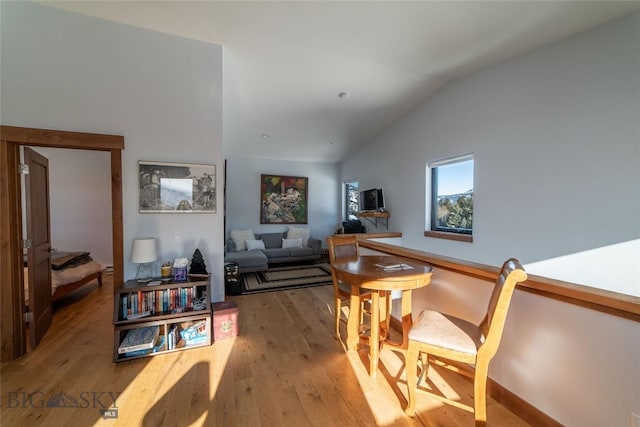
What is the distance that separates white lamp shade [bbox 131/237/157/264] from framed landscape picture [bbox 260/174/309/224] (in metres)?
4.09

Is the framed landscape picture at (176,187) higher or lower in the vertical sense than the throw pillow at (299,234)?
higher

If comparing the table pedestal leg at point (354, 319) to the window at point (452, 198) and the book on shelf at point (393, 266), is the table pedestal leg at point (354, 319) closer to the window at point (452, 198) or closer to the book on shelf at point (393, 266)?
the book on shelf at point (393, 266)

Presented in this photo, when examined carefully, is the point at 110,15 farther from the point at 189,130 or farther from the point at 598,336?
the point at 598,336

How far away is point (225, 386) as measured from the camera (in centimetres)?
181

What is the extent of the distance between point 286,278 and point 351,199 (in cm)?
312

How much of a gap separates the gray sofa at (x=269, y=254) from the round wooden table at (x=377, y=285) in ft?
10.6

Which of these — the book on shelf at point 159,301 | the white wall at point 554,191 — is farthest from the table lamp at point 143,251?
the white wall at point 554,191

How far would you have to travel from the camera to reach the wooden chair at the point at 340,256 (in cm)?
241

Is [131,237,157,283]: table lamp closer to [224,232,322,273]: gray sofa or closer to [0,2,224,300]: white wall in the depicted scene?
[0,2,224,300]: white wall

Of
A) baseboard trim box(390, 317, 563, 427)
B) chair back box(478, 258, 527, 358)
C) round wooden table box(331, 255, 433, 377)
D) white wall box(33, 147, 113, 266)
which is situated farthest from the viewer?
white wall box(33, 147, 113, 266)

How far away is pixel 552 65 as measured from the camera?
2.46m

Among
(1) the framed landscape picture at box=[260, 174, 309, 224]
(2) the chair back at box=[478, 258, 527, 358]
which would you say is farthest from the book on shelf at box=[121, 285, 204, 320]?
(1) the framed landscape picture at box=[260, 174, 309, 224]

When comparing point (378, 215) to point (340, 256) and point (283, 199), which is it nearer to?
point (340, 256)

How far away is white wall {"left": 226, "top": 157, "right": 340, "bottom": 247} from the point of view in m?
6.18
